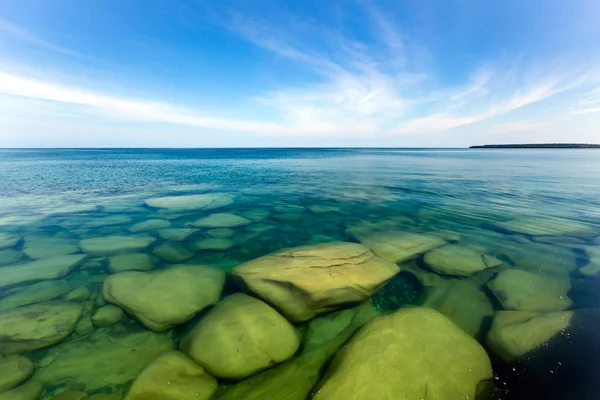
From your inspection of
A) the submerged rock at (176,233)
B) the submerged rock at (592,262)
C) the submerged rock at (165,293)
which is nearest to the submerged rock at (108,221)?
the submerged rock at (176,233)

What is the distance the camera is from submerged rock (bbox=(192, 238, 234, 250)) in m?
10.4

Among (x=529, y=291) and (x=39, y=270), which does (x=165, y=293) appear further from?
(x=529, y=291)

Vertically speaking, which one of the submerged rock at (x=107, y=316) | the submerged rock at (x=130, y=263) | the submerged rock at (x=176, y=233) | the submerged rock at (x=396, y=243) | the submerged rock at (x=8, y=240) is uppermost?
the submerged rock at (x=396, y=243)

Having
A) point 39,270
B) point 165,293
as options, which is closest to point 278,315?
point 165,293

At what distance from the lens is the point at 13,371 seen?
180 inches

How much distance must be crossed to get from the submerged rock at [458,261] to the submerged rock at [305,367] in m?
3.30

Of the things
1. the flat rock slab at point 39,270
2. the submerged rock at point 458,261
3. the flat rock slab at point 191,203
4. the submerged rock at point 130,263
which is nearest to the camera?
the flat rock slab at point 39,270

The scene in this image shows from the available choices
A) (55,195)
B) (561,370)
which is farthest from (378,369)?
(55,195)

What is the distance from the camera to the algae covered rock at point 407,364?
4.09 meters

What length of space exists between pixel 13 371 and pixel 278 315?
458cm

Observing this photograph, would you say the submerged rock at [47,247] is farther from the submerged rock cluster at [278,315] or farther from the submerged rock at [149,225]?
the submerged rock at [149,225]

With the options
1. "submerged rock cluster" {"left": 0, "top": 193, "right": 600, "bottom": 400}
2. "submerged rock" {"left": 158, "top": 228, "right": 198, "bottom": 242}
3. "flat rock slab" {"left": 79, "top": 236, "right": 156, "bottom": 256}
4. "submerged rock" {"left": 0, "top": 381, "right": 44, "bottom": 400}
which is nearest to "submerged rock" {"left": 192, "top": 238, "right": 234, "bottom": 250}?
"submerged rock cluster" {"left": 0, "top": 193, "right": 600, "bottom": 400}

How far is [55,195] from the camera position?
2053 cm

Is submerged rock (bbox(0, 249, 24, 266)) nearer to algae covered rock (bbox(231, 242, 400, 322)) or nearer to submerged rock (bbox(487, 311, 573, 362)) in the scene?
algae covered rock (bbox(231, 242, 400, 322))
